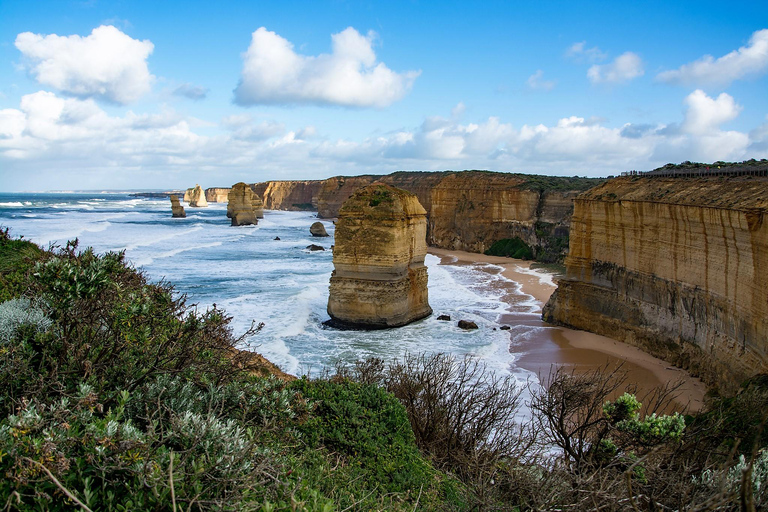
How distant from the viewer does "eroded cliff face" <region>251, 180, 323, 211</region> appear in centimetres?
12438

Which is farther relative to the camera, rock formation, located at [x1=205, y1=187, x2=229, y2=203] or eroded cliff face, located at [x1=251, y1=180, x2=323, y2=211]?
rock formation, located at [x1=205, y1=187, x2=229, y2=203]

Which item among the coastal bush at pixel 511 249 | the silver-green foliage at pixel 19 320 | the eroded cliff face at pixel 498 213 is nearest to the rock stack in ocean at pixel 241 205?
the eroded cliff face at pixel 498 213

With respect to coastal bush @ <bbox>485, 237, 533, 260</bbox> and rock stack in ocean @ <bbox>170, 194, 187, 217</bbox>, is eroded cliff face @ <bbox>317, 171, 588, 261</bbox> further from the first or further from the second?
rock stack in ocean @ <bbox>170, 194, 187, 217</bbox>

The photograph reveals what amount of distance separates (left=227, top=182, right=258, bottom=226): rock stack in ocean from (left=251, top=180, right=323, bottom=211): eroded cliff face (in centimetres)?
4549

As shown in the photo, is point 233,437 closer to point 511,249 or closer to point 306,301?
point 306,301

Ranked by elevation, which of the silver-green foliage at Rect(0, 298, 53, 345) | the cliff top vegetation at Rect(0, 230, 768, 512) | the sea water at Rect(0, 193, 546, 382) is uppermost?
the silver-green foliage at Rect(0, 298, 53, 345)

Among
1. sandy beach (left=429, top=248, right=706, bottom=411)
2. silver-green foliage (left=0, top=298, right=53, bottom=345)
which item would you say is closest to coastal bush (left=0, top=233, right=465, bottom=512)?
silver-green foliage (left=0, top=298, right=53, bottom=345)

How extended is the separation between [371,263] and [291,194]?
110063 mm

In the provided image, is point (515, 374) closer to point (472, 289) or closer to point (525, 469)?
point (525, 469)

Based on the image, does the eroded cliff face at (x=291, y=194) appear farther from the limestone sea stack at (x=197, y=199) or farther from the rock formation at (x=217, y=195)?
the rock formation at (x=217, y=195)

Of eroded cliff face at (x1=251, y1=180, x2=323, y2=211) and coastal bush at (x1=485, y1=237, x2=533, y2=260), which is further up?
eroded cliff face at (x1=251, y1=180, x2=323, y2=211)

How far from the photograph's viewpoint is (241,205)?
248ft

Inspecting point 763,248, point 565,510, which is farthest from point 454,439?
point 763,248

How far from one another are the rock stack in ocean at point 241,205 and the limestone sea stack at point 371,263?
5773 cm
